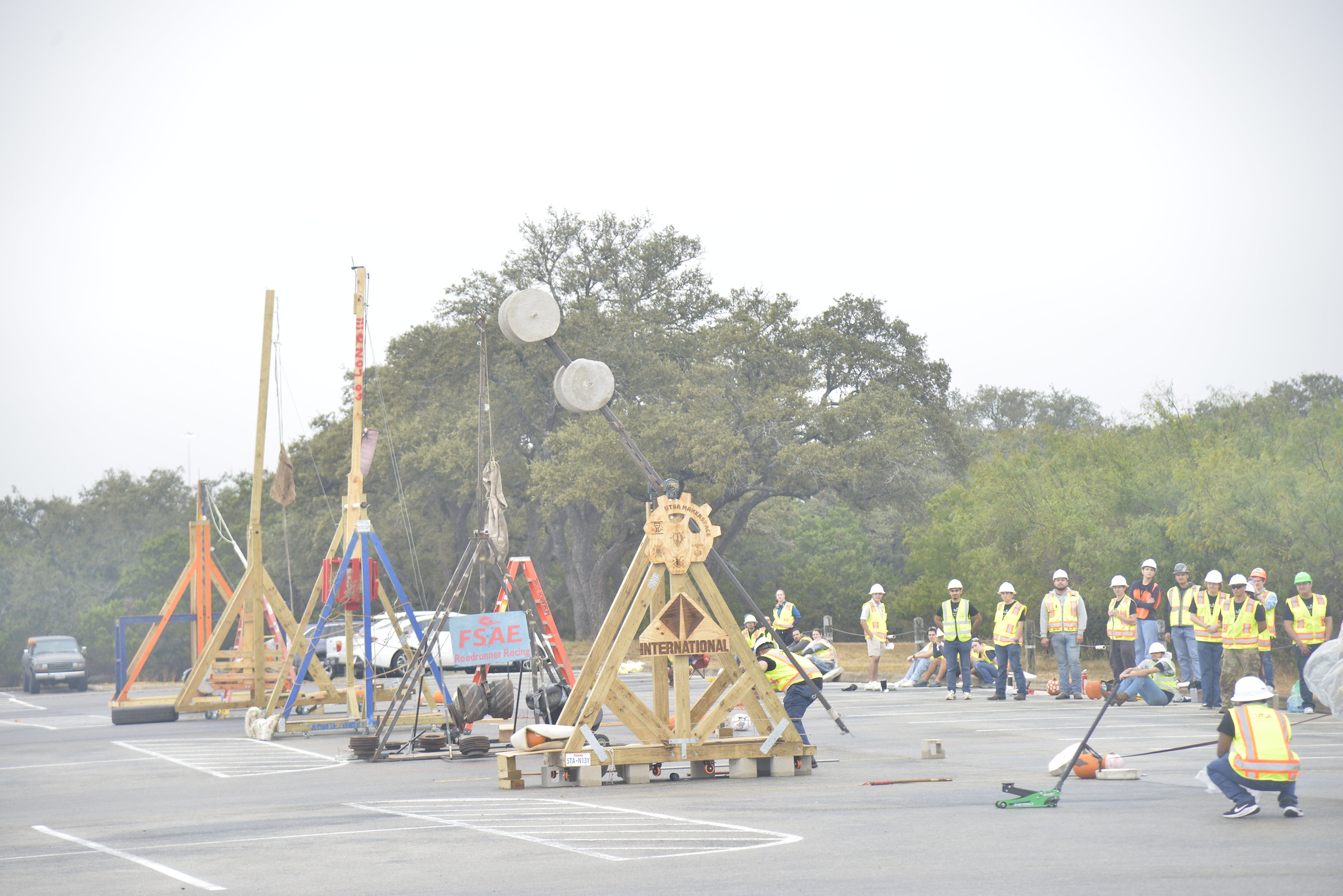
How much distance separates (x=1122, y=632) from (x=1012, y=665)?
1866 mm

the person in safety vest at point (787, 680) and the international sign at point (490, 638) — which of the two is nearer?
the person in safety vest at point (787, 680)

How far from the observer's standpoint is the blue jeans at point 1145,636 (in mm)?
21078

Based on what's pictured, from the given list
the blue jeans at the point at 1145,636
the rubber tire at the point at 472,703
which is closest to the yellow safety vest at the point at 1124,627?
the blue jeans at the point at 1145,636

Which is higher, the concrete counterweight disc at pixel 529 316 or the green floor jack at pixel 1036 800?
the concrete counterweight disc at pixel 529 316

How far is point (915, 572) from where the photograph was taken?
5016 cm

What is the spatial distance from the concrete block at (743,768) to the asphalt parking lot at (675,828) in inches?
8.4

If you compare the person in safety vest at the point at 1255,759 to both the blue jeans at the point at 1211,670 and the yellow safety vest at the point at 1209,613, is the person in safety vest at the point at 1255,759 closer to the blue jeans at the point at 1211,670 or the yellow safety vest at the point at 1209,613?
the yellow safety vest at the point at 1209,613

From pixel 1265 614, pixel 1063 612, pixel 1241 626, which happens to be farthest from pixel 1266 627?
pixel 1063 612

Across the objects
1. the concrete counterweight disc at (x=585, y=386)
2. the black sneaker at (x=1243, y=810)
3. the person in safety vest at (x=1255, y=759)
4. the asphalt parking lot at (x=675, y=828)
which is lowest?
the asphalt parking lot at (x=675, y=828)

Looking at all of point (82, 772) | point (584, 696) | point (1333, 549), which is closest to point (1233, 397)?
point (1333, 549)

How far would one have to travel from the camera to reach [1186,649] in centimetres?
2125

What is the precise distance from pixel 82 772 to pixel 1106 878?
1255cm

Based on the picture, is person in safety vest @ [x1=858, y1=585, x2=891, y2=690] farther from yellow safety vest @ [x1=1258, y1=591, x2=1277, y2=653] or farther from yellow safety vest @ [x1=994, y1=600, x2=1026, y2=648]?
yellow safety vest @ [x1=1258, y1=591, x2=1277, y2=653]

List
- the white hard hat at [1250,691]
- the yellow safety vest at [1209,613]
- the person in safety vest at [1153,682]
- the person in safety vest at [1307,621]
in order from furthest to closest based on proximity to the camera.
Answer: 1. the person in safety vest at [1153,682]
2. the yellow safety vest at [1209,613]
3. the person in safety vest at [1307,621]
4. the white hard hat at [1250,691]
